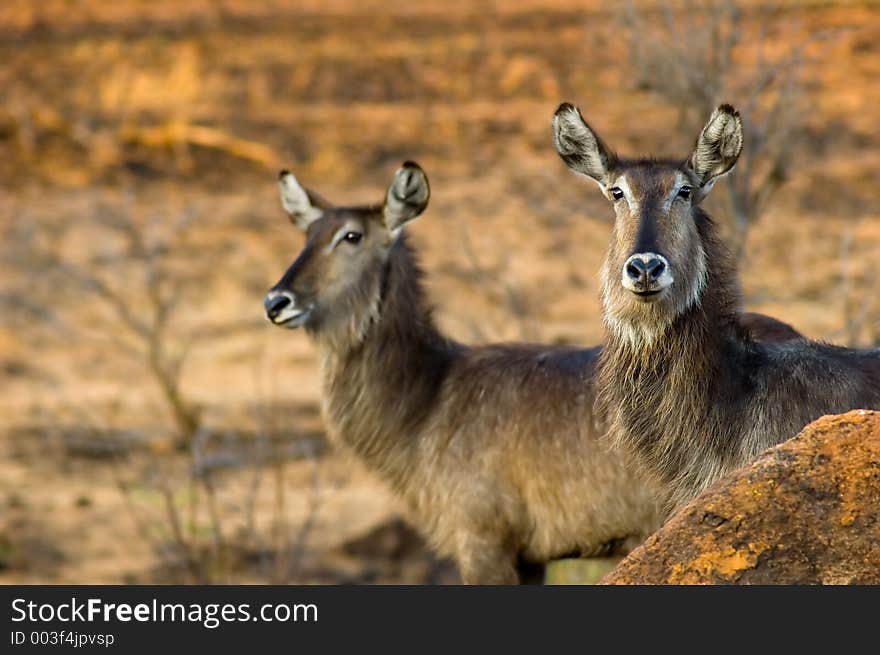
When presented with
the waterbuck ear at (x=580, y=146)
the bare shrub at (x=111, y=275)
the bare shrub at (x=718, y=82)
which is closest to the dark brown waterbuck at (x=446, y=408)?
the waterbuck ear at (x=580, y=146)

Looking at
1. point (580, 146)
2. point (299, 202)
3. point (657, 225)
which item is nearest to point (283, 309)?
point (299, 202)

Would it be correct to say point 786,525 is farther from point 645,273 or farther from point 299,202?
point 299,202

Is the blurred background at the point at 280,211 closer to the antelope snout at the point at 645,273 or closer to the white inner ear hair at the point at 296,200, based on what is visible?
the white inner ear hair at the point at 296,200

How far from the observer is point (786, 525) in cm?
418

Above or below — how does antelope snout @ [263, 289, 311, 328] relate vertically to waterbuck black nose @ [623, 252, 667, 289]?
above

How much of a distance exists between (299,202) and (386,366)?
1006 mm

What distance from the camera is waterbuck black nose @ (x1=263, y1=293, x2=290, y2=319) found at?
7.56m

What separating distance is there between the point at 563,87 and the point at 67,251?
7.39m

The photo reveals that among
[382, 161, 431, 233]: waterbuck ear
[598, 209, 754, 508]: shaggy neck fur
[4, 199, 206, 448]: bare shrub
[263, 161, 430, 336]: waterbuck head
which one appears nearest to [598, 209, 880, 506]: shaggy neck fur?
[598, 209, 754, 508]: shaggy neck fur

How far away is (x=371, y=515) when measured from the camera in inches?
491

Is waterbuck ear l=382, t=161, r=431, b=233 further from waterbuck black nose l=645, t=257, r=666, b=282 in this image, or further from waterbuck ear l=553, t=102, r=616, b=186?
waterbuck black nose l=645, t=257, r=666, b=282

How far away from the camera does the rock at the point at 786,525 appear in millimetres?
4125

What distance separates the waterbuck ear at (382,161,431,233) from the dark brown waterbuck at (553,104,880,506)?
2009 millimetres

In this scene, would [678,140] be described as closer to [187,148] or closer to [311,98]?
[187,148]
